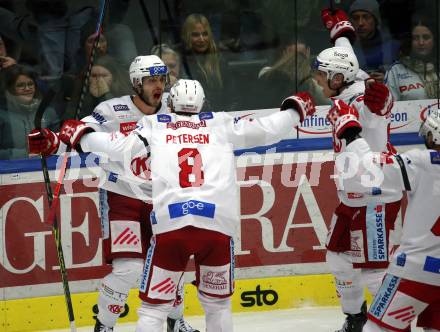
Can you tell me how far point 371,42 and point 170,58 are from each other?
4.15 feet

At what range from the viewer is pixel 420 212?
4.98m

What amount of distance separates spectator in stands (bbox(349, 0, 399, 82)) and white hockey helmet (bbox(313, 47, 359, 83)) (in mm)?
1389

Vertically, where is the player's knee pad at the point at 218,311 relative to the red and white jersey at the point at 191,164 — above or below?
below

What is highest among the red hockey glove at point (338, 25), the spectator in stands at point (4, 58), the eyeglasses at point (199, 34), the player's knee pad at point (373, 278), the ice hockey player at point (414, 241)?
the red hockey glove at point (338, 25)

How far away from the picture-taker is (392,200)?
6.32m

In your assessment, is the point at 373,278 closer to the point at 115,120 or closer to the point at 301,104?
the point at 301,104

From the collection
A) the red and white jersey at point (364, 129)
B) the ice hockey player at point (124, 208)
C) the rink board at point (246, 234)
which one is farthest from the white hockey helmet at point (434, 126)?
the rink board at point (246, 234)

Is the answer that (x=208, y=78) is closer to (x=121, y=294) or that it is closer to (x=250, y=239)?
(x=250, y=239)

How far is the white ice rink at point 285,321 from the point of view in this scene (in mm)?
6805

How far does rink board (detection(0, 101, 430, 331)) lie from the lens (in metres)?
6.96

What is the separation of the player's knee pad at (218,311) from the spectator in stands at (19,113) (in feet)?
6.77

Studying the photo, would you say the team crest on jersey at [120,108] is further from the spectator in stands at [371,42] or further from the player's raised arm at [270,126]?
the spectator in stands at [371,42]

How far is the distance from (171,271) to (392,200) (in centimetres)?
148

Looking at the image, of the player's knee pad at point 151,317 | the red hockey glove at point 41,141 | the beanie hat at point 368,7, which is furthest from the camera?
the beanie hat at point 368,7
